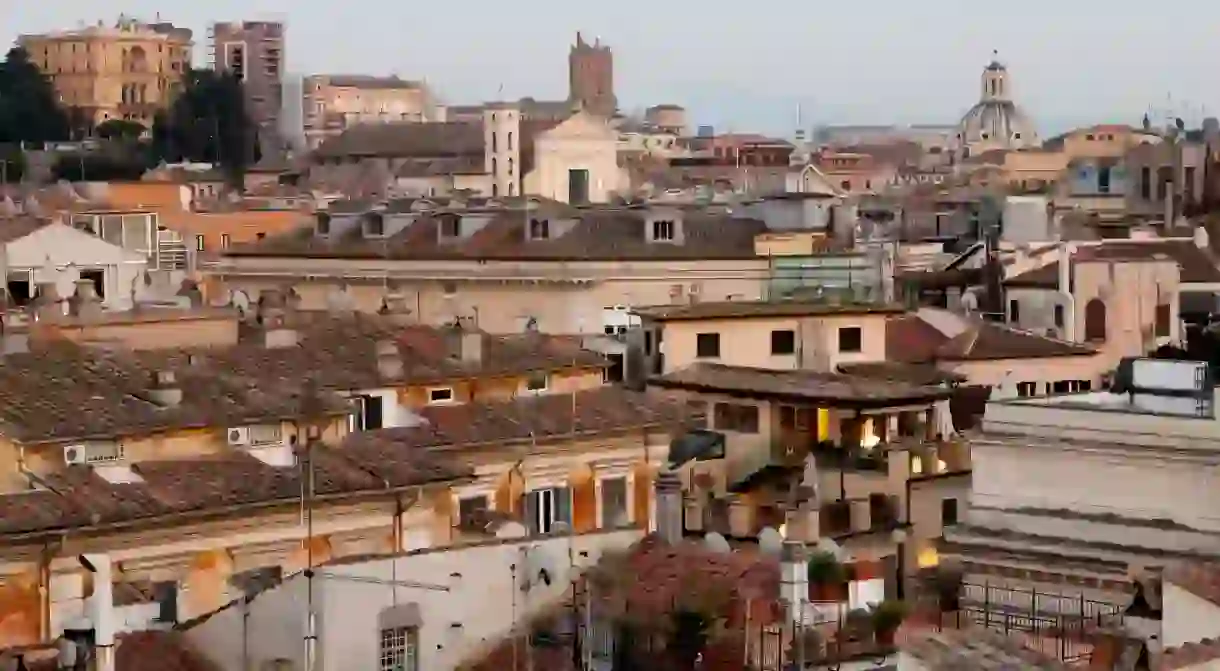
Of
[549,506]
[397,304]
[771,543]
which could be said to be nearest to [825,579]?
[771,543]

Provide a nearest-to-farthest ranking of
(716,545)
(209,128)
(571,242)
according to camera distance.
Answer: (716,545), (571,242), (209,128)

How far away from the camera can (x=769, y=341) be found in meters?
31.9

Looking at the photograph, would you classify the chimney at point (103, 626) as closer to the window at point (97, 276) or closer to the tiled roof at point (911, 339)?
the tiled roof at point (911, 339)

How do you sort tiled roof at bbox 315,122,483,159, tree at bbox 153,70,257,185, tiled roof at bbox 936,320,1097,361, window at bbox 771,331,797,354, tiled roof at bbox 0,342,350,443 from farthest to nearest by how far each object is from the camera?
tree at bbox 153,70,257,185 < tiled roof at bbox 315,122,483,159 < tiled roof at bbox 936,320,1097,361 < window at bbox 771,331,797,354 < tiled roof at bbox 0,342,350,443

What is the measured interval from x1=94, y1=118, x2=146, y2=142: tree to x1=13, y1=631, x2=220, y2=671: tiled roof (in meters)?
86.0

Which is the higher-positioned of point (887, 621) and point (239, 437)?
point (239, 437)

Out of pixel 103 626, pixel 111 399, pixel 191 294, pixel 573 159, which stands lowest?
pixel 103 626

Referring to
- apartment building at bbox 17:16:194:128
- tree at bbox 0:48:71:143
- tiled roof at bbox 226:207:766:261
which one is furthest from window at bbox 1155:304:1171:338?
apartment building at bbox 17:16:194:128

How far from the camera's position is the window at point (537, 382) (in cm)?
2420

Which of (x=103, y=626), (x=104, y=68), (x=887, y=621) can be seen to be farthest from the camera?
(x=104, y=68)

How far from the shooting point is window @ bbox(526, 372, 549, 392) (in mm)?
24203

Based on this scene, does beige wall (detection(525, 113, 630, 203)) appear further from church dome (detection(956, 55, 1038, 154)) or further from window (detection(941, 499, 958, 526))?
church dome (detection(956, 55, 1038, 154))

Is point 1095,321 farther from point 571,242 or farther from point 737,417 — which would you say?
point 737,417

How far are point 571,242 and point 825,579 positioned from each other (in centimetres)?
2603
